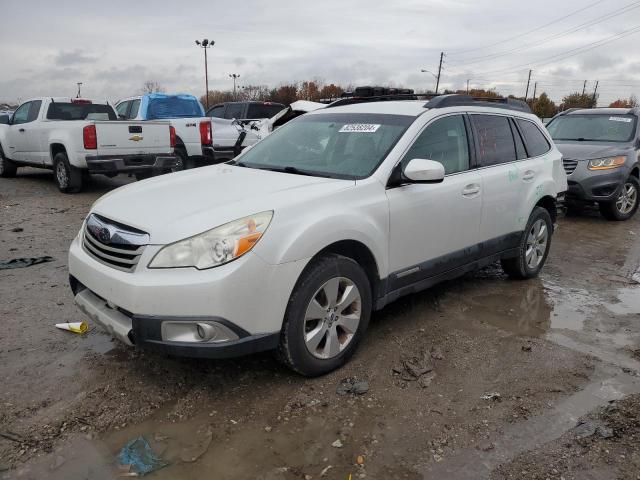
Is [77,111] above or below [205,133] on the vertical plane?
above

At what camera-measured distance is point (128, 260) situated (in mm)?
2889

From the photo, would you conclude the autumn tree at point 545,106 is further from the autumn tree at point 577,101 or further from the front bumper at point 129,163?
the front bumper at point 129,163

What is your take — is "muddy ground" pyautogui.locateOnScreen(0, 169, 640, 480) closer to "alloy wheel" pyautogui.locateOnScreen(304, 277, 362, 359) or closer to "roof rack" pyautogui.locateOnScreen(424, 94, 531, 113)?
"alloy wheel" pyautogui.locateOnScreen(304, 277, 362, 359)

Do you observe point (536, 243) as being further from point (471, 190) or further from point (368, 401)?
point (368, 401)

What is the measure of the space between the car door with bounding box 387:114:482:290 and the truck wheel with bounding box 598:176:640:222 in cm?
563

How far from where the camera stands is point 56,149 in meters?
10.0

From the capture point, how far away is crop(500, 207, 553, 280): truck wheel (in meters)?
5.10

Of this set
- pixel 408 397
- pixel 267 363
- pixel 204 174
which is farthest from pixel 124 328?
pixel 408 397

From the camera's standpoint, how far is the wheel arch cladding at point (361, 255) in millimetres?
3242

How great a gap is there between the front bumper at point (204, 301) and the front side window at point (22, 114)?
32.2 ft

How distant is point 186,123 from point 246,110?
2.92 m

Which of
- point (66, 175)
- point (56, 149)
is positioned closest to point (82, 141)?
point (66, 175)

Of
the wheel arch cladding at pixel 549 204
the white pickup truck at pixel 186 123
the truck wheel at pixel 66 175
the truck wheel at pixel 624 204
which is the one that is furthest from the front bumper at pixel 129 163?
the truck wheel at pixel 624 204

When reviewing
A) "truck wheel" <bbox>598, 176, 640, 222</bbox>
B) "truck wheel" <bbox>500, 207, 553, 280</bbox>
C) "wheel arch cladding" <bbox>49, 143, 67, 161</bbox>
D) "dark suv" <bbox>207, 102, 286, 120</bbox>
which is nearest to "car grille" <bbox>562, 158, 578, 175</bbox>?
"truck wheel" <bbox>598, 176, 640, 222</bbox>
